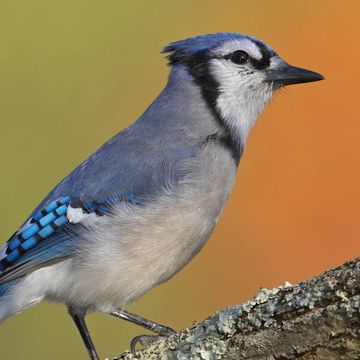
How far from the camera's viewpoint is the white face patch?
2537 millimetres

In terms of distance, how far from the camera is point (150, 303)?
2859 mm

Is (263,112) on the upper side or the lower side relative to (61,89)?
lower

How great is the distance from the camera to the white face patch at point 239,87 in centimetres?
254

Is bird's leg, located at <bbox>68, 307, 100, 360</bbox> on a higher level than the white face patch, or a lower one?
lower

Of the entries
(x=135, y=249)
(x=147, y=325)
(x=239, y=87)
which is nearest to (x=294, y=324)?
(x=135, y=249)

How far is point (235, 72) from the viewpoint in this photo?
2.58 m

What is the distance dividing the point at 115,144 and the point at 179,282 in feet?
2.02

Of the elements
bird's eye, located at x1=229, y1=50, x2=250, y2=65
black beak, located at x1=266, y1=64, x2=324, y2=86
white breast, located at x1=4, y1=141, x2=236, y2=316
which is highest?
bird's eye, located at x1=229, y1=50, x2=250, y2=65

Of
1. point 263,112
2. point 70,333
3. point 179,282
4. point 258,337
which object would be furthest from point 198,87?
point 258,337

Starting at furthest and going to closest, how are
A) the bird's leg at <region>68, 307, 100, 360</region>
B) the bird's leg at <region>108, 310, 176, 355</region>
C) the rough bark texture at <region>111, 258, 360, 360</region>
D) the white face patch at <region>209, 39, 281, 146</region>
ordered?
the white face patch at <region>209, 39, 281, 146</region> → the bird's leg at <region>68, 307, 100, 360</region> → the bird's leg at <region>108, 310, 176, 355</region> → the rough bark texture at <region>111, 258, 360, 360</region>

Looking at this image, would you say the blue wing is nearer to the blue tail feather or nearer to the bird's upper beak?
the blue tail feather

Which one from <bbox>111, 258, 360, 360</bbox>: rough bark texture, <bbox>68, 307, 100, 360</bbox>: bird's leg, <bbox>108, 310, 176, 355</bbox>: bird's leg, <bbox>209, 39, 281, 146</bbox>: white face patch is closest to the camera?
<bbox>111, 258, 360, 360</bbox>: rough bark texture

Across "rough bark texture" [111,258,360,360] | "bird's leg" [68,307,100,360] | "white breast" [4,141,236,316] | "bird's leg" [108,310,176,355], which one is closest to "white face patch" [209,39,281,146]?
"white breast" [4,141,236,316]

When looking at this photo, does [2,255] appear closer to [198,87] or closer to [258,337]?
[198,87]
